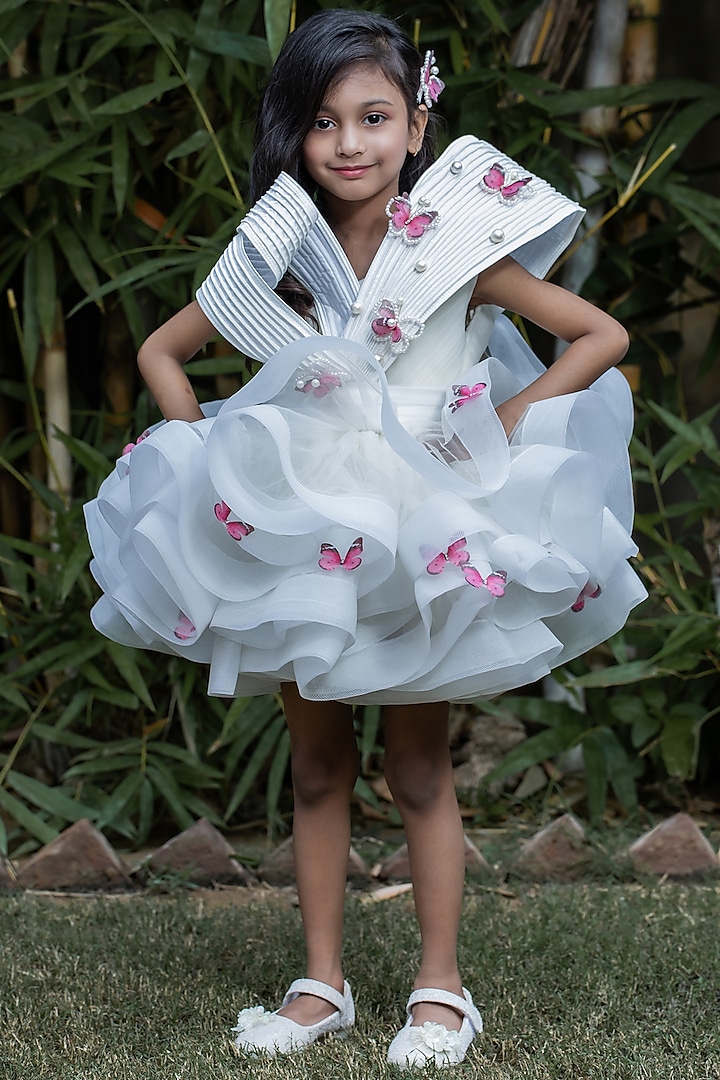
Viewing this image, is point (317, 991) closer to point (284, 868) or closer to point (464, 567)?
point (464, 567)

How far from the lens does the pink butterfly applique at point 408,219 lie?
131 centimetres

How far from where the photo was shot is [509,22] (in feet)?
7.18

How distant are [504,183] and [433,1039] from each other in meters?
0.86

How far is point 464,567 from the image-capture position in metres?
1.14

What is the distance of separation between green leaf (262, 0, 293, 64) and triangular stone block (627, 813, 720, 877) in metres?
1.29

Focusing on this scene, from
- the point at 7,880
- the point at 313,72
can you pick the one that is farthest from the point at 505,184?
the point at 7,880

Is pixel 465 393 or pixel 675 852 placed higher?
pixel 465 393

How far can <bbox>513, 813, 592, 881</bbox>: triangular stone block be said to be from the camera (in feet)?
6.47

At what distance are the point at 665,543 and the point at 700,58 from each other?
1.09 metres

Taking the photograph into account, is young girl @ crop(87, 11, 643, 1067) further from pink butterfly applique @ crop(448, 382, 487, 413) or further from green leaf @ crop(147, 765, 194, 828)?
green leaf @ crop(147, 765, 194, 828)

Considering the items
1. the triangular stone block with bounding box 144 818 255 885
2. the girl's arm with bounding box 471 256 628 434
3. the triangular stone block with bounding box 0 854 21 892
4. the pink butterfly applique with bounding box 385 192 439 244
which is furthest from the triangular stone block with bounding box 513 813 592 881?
the pink butterfly applique with bounding box 385 192 439 244

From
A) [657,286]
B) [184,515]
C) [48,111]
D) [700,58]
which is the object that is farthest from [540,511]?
[700,58]

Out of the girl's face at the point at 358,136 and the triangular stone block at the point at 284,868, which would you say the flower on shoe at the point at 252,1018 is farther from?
the girl's face at the point at 358,136

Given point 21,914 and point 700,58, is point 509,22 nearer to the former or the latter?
point 700,58
